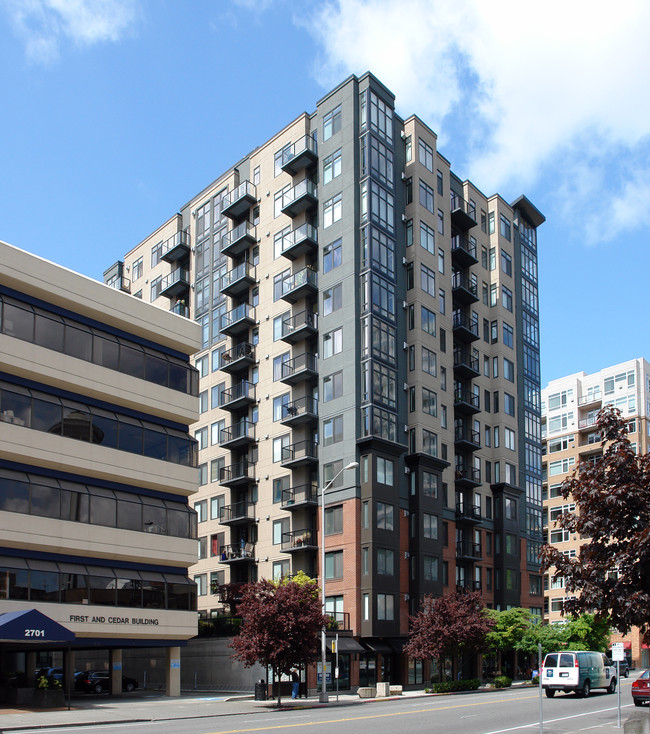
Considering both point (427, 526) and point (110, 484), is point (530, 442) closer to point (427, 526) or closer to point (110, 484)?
point (427, 526)

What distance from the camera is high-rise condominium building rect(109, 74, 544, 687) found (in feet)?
184

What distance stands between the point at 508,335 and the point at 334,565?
3016 cm

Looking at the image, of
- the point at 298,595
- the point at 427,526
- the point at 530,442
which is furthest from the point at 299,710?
the point at 530,442

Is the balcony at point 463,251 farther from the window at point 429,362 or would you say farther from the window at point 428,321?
the window at point 429,362

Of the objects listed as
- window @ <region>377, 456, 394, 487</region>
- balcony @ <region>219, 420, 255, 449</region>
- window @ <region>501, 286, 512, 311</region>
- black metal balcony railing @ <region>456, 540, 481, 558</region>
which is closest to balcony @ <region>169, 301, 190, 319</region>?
balcony @ <region>219, 420, 255, 449</region>

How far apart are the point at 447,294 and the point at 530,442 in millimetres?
18274

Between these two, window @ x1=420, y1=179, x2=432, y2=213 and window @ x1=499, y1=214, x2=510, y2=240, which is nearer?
window @ x1=420, y1=179, x2=432, y2=213

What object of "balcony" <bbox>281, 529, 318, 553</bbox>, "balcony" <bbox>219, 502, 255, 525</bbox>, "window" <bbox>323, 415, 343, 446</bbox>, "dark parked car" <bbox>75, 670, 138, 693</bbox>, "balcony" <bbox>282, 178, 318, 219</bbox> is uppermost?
"balcony" <bbox>282, 178, 318, 219</bbox>

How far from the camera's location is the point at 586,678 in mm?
41156

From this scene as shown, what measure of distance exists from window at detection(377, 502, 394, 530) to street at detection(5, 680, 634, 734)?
1688cm

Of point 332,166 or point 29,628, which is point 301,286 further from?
point 29,628

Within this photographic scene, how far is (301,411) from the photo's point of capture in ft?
196

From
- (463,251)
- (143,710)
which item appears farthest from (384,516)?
(463,251)

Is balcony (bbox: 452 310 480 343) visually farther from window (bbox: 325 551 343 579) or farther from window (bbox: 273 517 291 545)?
window (bbox: 325 551 343 579)
